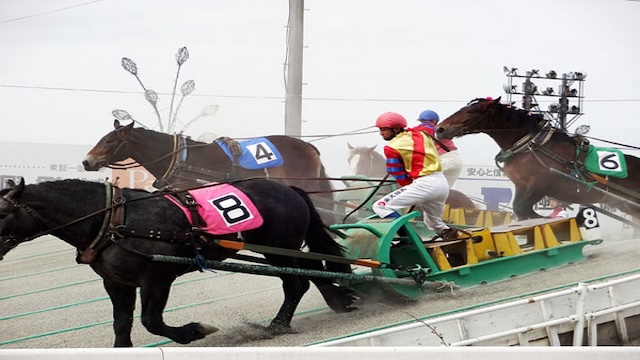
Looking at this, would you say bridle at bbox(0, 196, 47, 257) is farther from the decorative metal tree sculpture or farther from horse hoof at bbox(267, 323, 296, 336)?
the decorative metal tree sculpture

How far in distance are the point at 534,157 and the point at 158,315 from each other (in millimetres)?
4059

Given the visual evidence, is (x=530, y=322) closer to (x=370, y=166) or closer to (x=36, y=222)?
(x=36, y=222)

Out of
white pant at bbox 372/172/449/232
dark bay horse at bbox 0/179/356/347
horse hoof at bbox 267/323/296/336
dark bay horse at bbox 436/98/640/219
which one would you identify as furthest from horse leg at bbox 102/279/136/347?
dark bay horse at bbox 436/98/640/219

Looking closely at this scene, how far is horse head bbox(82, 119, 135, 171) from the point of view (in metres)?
7.20

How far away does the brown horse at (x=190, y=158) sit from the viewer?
24.1ft

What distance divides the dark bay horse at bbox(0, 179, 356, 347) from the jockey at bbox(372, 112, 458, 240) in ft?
2.68

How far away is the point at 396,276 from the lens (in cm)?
613

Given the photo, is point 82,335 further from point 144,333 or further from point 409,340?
point 409,340

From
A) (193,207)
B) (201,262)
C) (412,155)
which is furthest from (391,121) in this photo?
(201,262)

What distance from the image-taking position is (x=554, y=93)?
31.4 ft

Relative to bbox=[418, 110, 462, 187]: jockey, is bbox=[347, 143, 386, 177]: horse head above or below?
below

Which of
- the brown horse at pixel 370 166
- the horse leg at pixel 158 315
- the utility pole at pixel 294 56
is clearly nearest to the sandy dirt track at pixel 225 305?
the horse leg at pixel 158 315

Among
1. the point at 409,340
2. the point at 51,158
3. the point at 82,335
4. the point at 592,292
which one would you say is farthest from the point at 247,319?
the point at 51,158

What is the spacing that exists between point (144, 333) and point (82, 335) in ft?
1.38
